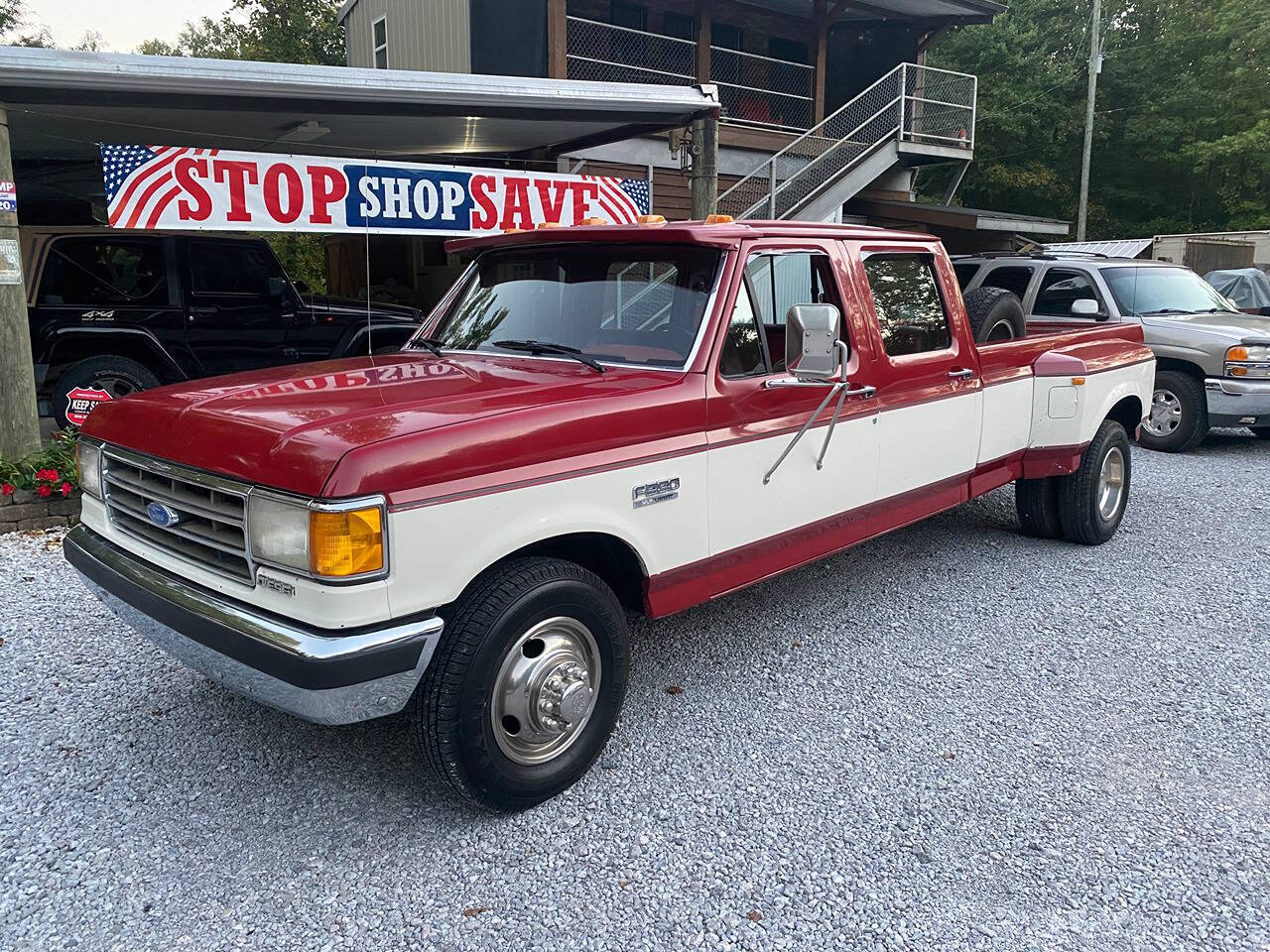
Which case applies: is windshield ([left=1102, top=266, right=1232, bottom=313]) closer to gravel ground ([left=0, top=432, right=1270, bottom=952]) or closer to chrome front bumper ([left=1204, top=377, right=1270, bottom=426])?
chrome front bumper ([left=1204, top=377, right=1270, bottom=426])

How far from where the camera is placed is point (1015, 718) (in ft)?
12.6

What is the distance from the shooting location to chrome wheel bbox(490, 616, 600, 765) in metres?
2.99

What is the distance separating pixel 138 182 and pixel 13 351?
1546mm

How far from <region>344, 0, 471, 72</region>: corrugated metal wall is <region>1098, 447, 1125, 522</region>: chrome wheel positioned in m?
13.2

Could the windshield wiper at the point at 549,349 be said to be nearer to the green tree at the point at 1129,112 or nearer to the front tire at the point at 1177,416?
the front tire at the point at 1177,416

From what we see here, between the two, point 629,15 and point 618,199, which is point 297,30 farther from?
point 618,199

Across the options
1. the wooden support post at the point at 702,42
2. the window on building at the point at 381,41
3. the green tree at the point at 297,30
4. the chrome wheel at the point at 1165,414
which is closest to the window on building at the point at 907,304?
the chrome wheel at the point at 1165,414

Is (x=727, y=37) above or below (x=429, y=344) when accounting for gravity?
above


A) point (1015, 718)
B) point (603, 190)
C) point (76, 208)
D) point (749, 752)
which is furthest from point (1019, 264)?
point (76, 208)

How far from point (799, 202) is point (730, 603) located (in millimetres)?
12552

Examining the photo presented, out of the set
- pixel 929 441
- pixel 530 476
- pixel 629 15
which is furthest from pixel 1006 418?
pixel 629 15

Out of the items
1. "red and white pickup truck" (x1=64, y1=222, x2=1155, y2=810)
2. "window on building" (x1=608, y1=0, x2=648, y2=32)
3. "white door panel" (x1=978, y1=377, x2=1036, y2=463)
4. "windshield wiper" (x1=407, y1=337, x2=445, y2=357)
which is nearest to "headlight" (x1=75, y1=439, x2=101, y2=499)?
"red and white pickup truck" (x1=64, y1=222, x2=1155, y2=810)

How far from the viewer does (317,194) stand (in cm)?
754

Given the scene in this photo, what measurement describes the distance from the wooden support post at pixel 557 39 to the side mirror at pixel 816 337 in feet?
41.6
